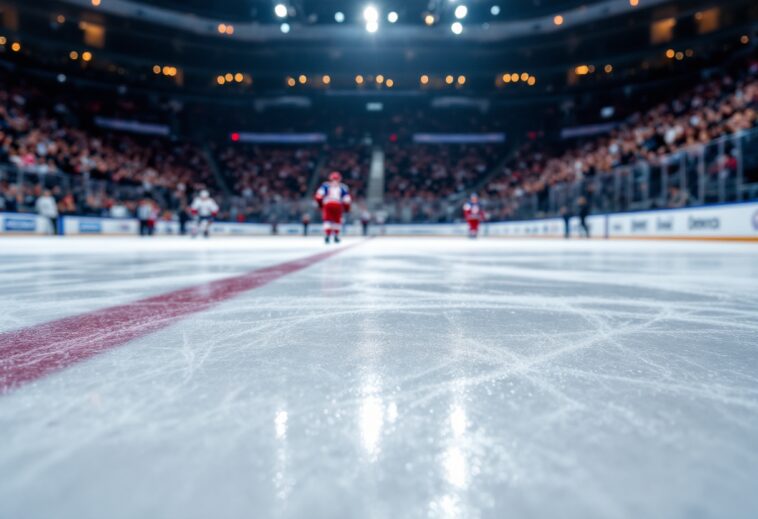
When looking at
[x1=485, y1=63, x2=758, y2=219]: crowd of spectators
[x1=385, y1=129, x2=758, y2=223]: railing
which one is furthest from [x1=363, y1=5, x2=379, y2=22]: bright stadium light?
[x1=385, y1=129, x2=758, y2=223]: railing

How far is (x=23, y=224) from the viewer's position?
539 inches

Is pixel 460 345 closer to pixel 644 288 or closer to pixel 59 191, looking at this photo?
pixel 644 288

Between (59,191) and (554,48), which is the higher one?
(554,48)

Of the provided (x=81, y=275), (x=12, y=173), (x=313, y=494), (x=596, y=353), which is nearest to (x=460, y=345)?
(x=596, y=353)

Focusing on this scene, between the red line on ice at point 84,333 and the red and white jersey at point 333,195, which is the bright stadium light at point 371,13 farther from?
the red line on ice at point 84,333

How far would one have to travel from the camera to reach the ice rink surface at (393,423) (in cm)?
48

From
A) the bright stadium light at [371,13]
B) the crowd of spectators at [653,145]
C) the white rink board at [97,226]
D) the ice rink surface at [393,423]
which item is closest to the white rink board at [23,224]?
the white rink board at [97,226]

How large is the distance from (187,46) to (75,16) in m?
6.41

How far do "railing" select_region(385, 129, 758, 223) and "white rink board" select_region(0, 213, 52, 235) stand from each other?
53.1ft

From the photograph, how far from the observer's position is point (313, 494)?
1.59 ft

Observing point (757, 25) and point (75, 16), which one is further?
point (75, 16)

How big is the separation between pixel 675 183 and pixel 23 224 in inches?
683

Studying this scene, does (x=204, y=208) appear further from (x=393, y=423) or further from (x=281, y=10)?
(x=281, y=10)

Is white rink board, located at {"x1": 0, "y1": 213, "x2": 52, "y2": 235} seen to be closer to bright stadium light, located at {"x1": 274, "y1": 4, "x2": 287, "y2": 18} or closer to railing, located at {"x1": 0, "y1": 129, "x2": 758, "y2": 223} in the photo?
railing, located at {"x1": 0, "y1": 129, "x2": 758, "y2": 223}
